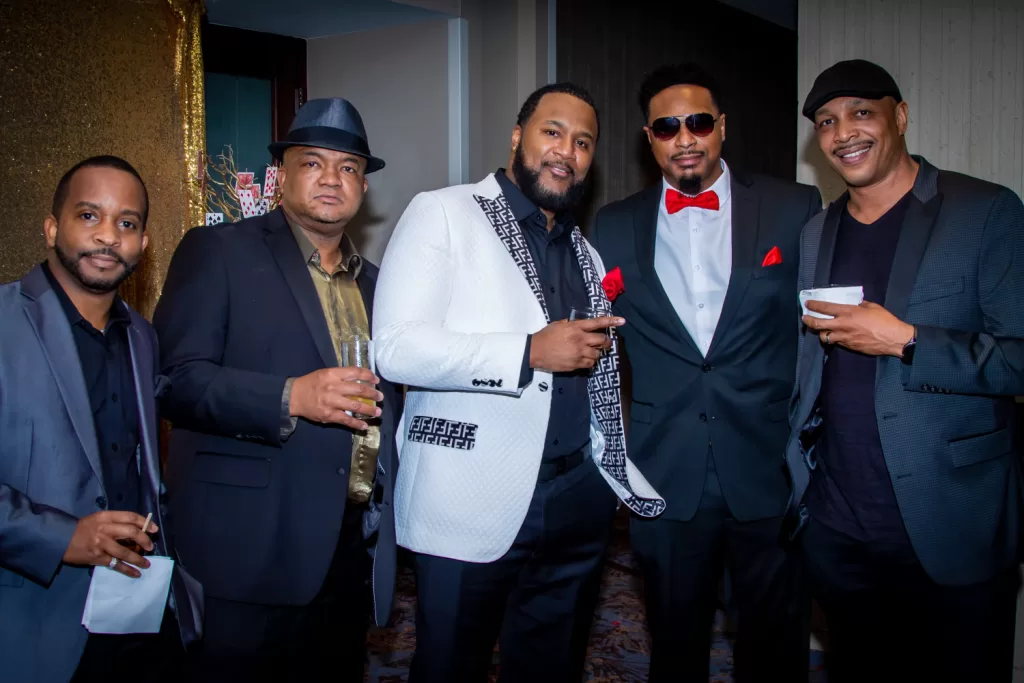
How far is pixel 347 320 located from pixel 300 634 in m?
0.93

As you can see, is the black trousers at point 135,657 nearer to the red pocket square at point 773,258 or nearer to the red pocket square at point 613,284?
the red pocket square at point 613,284

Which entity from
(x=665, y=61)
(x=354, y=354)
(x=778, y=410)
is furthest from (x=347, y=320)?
(x=665, y=61)

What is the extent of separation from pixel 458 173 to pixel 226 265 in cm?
263

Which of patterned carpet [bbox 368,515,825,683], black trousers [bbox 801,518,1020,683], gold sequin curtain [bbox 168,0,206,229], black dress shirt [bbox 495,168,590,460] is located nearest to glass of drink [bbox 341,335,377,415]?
black dress shirt [bbox 495,168,590,460]

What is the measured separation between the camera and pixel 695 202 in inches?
113

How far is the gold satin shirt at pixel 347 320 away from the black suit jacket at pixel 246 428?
0.09 m

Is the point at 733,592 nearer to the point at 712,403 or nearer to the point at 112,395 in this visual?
the point at 712,403

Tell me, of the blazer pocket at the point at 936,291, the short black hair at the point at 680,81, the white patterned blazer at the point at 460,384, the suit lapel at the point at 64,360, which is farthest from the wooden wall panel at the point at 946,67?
the suit lapel at the point at 64,360

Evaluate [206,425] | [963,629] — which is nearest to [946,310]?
[963,629]

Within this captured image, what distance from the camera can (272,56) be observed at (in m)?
5.11

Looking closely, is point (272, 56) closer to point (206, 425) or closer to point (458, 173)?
point (458, 173)

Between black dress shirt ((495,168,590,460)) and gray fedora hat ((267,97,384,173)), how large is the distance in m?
0.46

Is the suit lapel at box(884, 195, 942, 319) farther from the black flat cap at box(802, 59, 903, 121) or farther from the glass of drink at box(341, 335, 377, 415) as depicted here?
the glass of drink at box(341, 335, 377, 415)

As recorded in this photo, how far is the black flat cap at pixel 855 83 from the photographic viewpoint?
8.32 feet
